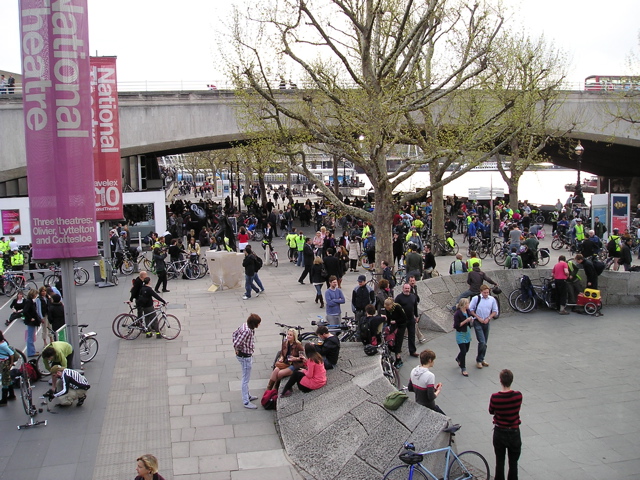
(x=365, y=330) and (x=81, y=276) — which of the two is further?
(x=81, y=276)

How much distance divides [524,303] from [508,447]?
32.1ft

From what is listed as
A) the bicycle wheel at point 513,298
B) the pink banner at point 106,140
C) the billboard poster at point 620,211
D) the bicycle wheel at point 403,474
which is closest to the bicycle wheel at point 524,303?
the bicycle wheel at point 513,298

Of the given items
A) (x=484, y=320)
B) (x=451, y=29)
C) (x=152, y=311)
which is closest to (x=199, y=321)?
(x=152, y=311)

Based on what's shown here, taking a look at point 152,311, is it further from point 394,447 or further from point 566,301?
point 566,301

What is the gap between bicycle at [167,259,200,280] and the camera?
22.8 metres

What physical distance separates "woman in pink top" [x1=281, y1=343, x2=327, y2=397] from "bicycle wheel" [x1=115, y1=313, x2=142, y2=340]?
5.74 m

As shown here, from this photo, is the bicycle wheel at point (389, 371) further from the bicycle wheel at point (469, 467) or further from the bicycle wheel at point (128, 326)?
the bicycle wheel at point (128, 326)

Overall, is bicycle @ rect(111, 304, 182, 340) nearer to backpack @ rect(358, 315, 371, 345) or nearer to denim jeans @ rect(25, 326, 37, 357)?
denim jeans @ rect(25, 326, 37, 357)

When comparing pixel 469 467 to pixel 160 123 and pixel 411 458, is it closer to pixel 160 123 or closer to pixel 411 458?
pixel 411 458

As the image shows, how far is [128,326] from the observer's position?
589 inches

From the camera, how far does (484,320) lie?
1235cm

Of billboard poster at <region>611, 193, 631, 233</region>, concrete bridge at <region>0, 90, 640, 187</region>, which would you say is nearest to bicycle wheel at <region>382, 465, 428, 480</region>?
billboard poster at <region>611, 193, 631, 233</region>

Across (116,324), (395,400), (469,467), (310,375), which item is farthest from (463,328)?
(116,324)

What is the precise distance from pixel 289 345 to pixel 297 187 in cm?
8922
